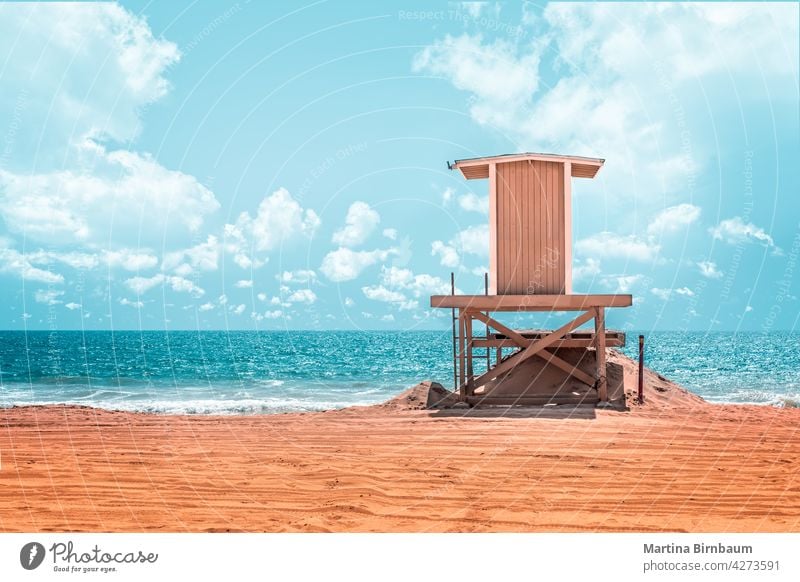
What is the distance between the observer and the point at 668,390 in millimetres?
18016

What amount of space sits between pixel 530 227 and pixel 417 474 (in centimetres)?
788

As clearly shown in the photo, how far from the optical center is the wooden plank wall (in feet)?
50.4

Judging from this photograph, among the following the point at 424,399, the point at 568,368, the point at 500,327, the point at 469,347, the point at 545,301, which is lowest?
the point at 424,399

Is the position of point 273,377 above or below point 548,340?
below

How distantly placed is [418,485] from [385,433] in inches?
157

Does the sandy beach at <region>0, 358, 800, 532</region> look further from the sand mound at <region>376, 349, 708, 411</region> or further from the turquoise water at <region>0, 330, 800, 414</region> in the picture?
the turquoise water at <region>0, 330, 800, 414</region>

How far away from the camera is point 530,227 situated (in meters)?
15.4

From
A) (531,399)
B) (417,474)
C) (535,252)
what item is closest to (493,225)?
(535,252)

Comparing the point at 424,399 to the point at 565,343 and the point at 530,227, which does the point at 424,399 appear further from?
the point at 530,227

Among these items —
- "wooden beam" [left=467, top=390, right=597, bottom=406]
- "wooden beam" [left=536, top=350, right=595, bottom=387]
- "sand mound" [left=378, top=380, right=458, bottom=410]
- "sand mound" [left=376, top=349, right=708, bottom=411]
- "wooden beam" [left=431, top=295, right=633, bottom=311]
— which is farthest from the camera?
"sand mound" [left=378, top=380, right=458, bottom=410]

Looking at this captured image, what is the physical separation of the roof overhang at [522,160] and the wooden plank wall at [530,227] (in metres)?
0.16

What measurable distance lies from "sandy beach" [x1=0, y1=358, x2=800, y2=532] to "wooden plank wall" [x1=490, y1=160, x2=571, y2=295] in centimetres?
297

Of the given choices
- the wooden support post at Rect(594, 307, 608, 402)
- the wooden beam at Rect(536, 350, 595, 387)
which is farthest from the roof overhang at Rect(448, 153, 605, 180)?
the wooden beam at Rect(536, 350, 595, 387)

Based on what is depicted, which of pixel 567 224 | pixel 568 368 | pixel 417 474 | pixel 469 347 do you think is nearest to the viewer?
pixel 417 474
